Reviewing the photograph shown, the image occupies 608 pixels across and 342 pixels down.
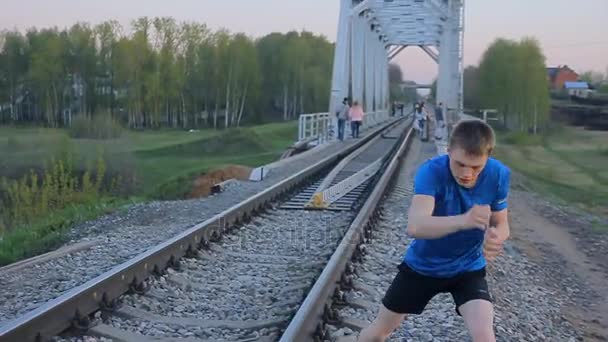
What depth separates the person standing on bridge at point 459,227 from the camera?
347 centimetres

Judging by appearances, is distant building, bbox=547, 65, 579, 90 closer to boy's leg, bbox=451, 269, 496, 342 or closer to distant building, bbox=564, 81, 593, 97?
distant building, bbox=564, 81, 593, 97

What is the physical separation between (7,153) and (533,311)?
32333mm

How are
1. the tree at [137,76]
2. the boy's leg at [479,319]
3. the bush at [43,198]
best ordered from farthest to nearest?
the tree at [137,76]
the bush at [43,198]
the boy's leg at [479,319]

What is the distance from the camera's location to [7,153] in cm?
3566

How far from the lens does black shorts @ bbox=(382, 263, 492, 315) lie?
3.76m

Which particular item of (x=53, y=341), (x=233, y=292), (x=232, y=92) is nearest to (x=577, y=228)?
(x=233, y=292)

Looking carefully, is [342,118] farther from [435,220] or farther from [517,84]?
[517,84]

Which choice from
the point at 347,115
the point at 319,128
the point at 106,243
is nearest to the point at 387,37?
the point at 347,115

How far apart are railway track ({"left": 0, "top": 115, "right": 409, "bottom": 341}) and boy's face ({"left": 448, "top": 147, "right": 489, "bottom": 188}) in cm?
216

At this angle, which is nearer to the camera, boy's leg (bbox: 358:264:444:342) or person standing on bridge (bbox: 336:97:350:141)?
boy's leg (bbox: 358:264:444:342)

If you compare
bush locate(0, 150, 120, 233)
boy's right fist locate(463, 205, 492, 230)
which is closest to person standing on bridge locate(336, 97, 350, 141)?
bush locate(0, 150, 120, 233)

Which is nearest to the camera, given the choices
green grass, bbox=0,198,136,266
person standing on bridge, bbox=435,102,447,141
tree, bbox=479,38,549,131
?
green grass, bbox=0,198,136,266

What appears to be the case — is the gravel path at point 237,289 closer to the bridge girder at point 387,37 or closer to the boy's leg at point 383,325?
the boy's leg at point 383,325

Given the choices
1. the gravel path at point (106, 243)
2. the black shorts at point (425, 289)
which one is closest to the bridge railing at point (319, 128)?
the gravel path at point (106, 243)
